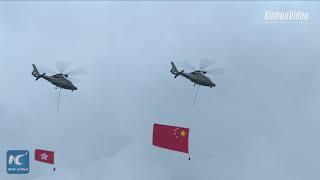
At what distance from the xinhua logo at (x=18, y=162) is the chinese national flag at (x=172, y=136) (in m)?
31.4

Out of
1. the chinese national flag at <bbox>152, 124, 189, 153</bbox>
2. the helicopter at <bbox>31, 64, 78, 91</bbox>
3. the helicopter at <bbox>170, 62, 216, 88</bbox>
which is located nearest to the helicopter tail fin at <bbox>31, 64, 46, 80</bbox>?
the helicopter at <bbox>31, 64, 78, 91</bbox>

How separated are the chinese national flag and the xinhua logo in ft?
103

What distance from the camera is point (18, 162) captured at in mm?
122062

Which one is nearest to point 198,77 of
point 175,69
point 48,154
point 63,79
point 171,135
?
point 175,69

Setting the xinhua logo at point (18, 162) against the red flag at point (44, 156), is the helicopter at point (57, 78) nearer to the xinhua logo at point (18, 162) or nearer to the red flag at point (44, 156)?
the red flag at point (44, 156)

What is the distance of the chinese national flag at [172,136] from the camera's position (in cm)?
9935

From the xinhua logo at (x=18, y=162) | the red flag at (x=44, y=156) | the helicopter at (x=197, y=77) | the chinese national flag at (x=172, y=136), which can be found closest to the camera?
the chinese national flag at (x=172, y=136)

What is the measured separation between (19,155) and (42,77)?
43040 mm

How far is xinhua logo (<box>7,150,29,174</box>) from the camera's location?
12131 cm

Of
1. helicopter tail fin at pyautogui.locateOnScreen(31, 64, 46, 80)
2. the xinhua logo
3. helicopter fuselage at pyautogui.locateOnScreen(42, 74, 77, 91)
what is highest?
helicopter tail fin at pyautogui.locateOnScreen(31, 64, 46, 80)

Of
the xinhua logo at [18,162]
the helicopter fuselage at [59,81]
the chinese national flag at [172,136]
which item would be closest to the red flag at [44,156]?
the xinhua logo at [18,162]

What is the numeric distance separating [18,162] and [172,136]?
114 ft

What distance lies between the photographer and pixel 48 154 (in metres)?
127

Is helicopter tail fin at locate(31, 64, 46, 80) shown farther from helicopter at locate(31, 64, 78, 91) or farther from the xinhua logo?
the xinhua logo
